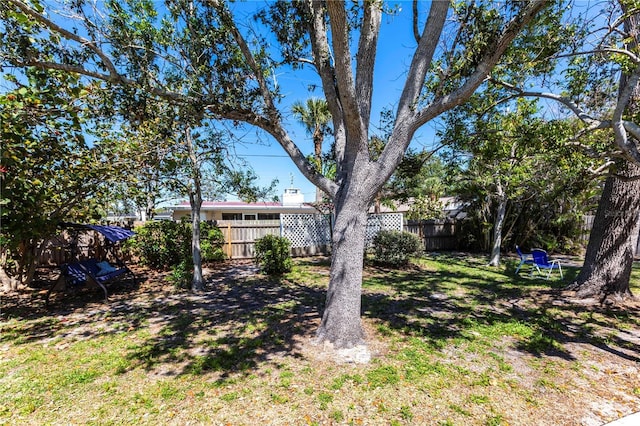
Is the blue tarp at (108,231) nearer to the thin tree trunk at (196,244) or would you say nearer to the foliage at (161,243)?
the thin tree trunk at (196,244)

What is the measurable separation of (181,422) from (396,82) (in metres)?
4.81

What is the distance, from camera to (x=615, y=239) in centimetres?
490

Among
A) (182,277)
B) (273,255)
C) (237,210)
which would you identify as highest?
(237,210)

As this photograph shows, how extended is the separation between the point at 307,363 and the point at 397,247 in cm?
613

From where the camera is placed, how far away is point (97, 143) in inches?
205

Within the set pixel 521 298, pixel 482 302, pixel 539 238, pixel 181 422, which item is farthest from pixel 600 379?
pixel 539 238

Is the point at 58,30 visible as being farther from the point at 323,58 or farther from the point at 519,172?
the point at 519,172

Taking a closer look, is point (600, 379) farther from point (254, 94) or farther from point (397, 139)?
point (254, 94)

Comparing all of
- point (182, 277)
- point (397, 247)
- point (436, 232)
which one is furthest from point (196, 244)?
point (436, 232)

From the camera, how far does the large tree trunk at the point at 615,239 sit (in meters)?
4.80

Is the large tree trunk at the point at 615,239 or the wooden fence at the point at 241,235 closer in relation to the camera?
the large tree trunk at the point at 615,239

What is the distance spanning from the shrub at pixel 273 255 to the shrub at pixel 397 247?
9.84 ft

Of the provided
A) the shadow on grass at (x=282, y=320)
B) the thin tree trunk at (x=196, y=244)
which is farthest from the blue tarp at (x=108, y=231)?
the thin tree trunk at (x=196, y=244)

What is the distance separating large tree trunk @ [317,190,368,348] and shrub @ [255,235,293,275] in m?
4.45
